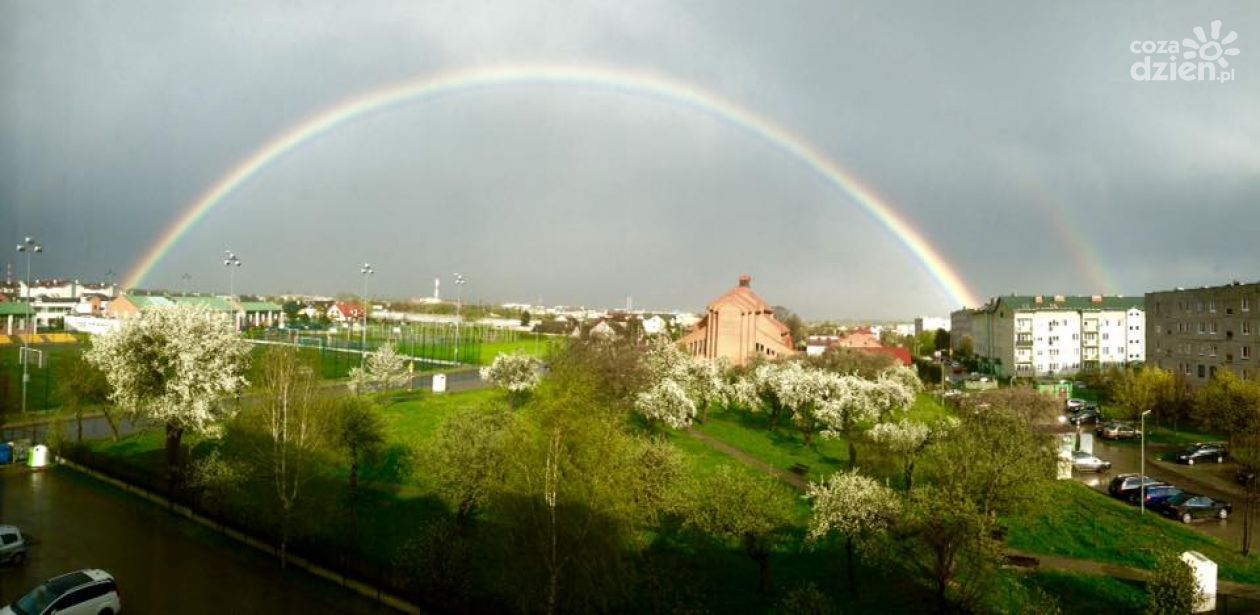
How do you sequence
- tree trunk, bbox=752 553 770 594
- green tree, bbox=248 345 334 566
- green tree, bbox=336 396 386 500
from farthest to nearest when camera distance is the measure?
green tree, bbox=336 396 386 500 < green tree, bbox=248 345 334 566 < tree trunk, bbox=752 553 770 594

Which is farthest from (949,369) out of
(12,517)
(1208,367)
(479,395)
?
(12,517)

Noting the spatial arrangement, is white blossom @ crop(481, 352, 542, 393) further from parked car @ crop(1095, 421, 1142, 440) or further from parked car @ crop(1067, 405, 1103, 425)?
parked car @ crop(1067, 405, 1103, 425)

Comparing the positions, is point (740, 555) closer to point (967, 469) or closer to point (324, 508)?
point (967, 469)

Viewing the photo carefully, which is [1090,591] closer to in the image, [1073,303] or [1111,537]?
[1111,537]

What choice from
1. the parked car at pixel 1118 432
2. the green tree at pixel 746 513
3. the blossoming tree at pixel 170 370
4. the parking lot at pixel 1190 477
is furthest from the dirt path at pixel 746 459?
the parked car at pixel 1118 432

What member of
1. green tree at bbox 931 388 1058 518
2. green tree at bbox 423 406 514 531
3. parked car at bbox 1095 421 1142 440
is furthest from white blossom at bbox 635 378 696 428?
parked car at bbox 1095 421 1142 440
